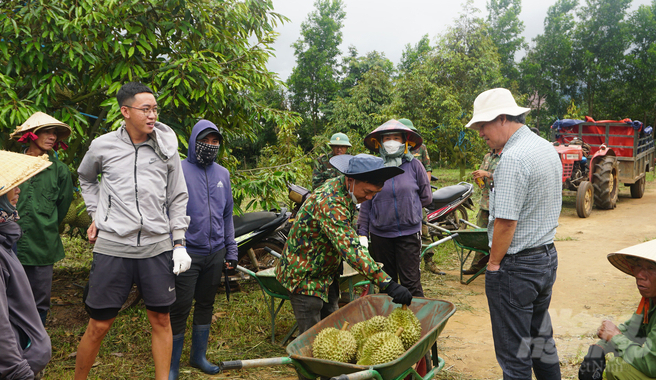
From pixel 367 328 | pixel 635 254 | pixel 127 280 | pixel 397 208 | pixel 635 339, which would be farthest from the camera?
pixel 397 208

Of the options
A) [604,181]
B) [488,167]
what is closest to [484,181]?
[488,167]

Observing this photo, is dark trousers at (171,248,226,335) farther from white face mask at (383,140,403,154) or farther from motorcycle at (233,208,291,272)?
white face mask at (383,140,403,154)

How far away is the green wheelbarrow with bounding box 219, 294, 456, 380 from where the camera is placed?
6.81ft

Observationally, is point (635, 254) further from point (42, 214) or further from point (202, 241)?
point (42, 214)

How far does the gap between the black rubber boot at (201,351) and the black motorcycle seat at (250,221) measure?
171cm

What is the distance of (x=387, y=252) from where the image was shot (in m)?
4.07

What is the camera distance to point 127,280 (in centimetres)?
276

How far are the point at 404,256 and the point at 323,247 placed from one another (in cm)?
135

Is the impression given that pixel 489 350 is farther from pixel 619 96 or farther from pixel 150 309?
pixel 619 96

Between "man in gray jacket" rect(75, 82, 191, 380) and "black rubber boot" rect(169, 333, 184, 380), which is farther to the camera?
"black rubber boot" rect(169, 333, 184, 380)

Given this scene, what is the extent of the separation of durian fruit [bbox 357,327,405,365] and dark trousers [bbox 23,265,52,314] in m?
2.41

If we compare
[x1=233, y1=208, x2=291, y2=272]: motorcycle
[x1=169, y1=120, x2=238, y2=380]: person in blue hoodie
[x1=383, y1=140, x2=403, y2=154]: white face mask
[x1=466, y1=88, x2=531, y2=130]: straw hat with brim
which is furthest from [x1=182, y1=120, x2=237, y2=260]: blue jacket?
[x1=466, y1=88, x2=531, y2=130]: straw hat with brim

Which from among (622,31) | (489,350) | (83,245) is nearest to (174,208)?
(489,350)

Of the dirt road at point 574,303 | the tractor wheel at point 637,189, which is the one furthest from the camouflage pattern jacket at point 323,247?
the tractor wheel at point 637,189
